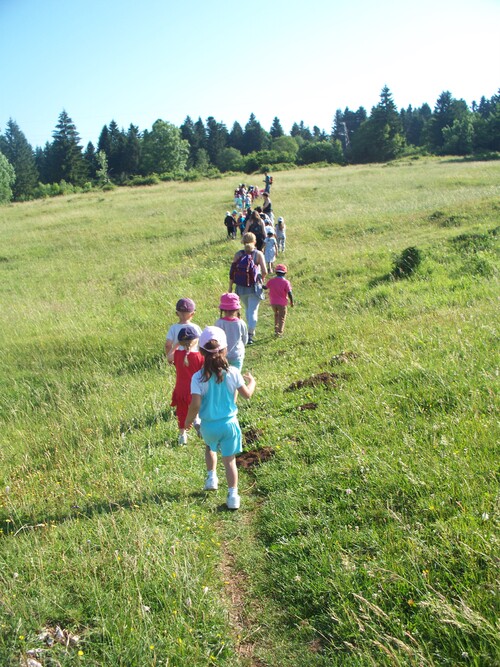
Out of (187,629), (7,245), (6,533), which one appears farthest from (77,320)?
(7,245)

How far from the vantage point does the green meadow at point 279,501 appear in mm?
3150

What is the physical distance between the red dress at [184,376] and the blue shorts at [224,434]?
1220 millimetres

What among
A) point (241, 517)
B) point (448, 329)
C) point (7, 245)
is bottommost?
point (241, 517)

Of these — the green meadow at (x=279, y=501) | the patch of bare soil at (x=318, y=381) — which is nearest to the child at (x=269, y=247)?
the green meadow at (x=279, y=501)

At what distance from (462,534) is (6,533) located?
3831mm

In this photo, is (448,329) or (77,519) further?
(448,329)

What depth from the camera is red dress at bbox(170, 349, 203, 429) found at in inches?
230

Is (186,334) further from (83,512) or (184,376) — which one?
(83,512)

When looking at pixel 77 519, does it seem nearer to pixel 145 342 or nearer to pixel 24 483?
pixel 24 483

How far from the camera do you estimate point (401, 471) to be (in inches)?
167

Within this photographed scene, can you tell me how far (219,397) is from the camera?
15.3 ft

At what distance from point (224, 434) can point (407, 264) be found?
9.87 m

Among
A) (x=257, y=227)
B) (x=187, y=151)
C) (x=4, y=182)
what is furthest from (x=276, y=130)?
(x=257, y=227)

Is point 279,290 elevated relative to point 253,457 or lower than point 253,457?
elevated
